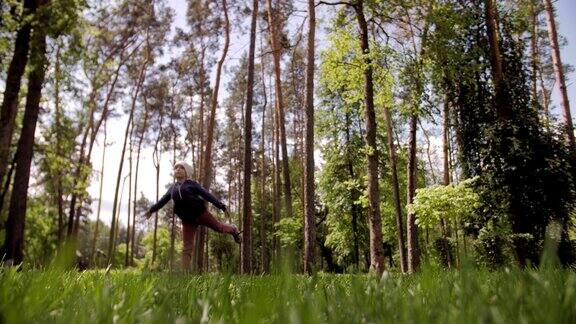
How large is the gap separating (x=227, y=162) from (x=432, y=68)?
106 ft

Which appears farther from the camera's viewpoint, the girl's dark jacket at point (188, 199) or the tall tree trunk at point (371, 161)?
the tall tree trunk at point (371, 161)

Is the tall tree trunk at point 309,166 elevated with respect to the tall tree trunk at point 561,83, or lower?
lower

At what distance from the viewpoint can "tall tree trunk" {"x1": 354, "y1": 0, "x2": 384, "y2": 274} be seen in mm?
12703

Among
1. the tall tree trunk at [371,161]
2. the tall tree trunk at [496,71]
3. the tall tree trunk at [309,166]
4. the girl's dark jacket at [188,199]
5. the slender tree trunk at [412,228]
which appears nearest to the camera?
the girl's dark jacket at [188,199]

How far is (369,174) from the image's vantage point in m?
13.4

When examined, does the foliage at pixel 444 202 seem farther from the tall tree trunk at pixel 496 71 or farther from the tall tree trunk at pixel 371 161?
the tall tree trunk at pixel 496 71

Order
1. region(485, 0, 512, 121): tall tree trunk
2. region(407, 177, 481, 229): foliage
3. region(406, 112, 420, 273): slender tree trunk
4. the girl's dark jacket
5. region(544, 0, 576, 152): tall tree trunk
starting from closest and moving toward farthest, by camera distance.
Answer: the girl's dark jacket < region(407, 177, 481, 229): foliage < region(485, 0, 512, 121): tall tree trunk < region(406, 112, 420, 273): slender tree trunk < region(544, 0, 576, 152): tall tree trunk

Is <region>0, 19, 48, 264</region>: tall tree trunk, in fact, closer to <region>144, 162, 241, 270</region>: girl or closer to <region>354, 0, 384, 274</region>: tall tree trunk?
<region>144, 162, 241, 270</region>: girl

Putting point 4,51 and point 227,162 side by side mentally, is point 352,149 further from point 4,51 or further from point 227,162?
point 4,51

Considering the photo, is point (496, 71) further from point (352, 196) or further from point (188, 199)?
point (188, 199)

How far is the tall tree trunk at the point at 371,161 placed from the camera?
12703 millimetres

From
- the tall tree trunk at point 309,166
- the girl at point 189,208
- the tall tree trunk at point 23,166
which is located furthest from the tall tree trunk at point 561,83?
the tall tree trunk at point 23,166

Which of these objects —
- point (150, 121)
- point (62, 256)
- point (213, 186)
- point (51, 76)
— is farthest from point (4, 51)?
point (213, 186)

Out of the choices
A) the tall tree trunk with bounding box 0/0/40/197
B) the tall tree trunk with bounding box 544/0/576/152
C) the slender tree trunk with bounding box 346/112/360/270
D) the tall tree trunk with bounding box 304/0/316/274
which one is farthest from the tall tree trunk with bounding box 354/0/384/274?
the slender tree trunk with bounding box 346/112/360/270
